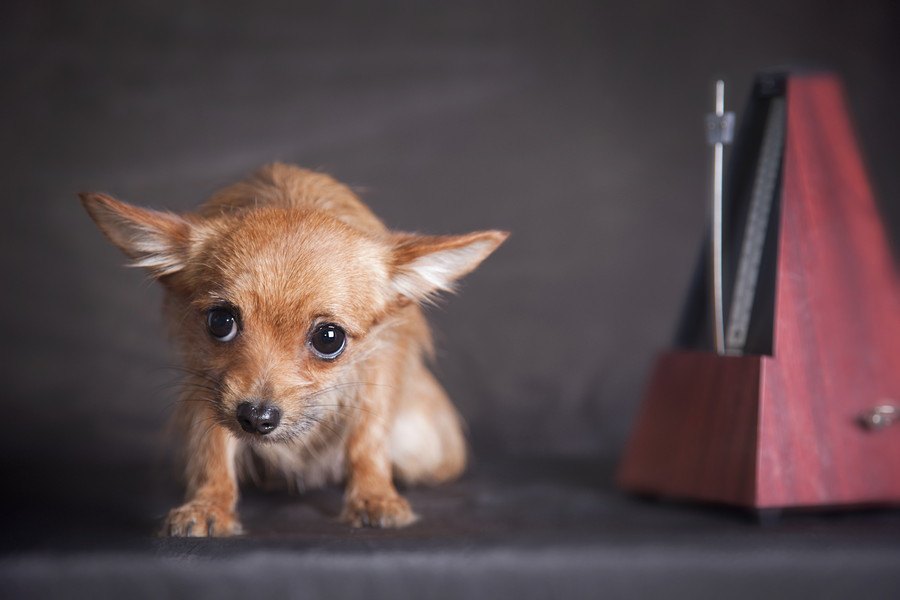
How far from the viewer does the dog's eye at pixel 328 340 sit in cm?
210

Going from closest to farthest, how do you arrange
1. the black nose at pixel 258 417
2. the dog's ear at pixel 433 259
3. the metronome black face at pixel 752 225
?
the black nose at pixel 258 417 → the dog's ear at pixel 433 259 → the metronome black face at pixel 752 225

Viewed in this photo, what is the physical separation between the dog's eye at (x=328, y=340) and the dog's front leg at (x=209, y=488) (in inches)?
12.3

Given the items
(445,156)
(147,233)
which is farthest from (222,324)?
(445,156)

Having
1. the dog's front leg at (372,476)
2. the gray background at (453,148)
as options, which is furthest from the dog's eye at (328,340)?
the gray background at (453,148)

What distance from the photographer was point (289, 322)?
80.4 inches

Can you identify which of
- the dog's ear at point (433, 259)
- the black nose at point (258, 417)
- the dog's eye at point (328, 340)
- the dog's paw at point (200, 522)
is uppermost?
the dog's ear at point (433, 259)

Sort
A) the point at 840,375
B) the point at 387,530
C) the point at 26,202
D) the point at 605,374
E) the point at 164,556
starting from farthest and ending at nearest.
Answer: the point at 605,374, the point at 26,202, the point at 840,375, the point at 387,530, the point at 164,556

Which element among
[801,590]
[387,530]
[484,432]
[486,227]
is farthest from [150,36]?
[801,590]

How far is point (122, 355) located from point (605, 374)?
1536 mm

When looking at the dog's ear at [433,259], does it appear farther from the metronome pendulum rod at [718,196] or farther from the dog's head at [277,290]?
the metronome pendulum rod at [718,196]

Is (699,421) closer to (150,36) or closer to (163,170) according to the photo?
(163,170)

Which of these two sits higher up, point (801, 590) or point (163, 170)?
point (163, 170)

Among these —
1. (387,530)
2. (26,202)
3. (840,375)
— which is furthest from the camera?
(26,202)

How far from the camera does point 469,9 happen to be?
11.2 ft
